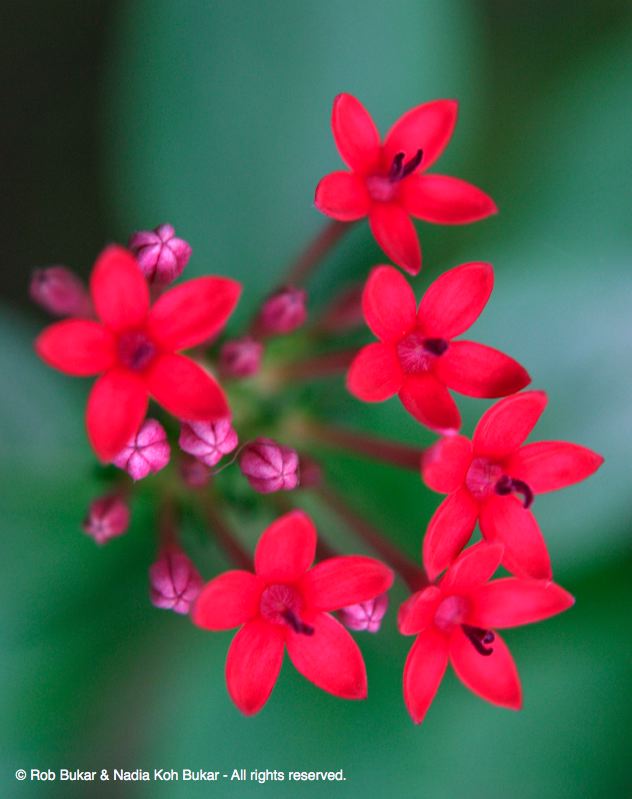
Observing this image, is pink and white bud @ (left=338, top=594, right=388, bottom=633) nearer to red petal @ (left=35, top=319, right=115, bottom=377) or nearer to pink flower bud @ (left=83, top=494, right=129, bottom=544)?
pink flower bud @ (left=83, top=494, right=129, bottom=544)

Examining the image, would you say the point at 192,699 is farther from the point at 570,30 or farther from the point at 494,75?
the point at 570,30

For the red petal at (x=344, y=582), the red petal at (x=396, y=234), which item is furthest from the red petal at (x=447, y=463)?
the red petal at (x=396, y=234)

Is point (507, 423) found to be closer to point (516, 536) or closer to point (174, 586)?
point (516, 536)

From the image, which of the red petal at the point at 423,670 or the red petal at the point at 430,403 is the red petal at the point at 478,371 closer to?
the red petal at the point at 430,403

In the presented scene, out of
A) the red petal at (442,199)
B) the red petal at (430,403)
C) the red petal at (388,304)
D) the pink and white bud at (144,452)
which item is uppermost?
the red petal at (442,199)

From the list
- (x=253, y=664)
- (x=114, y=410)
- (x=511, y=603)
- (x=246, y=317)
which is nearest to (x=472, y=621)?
(x=511, y=603)

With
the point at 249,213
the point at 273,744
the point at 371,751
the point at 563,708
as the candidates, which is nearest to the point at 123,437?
the point at 249,213
